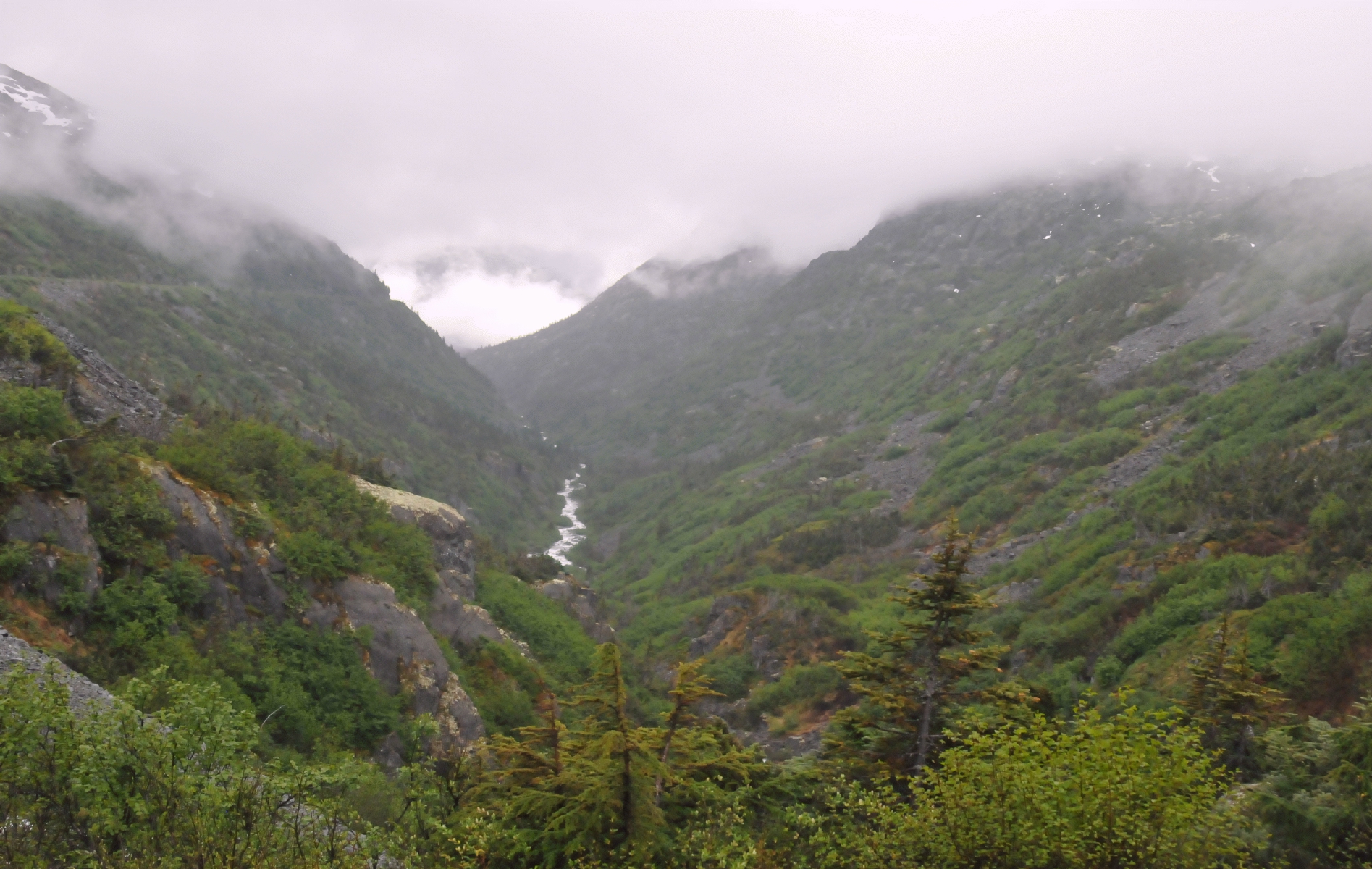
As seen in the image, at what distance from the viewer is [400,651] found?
26125 mm

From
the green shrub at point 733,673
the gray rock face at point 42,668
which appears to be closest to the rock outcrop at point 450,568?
the gray rock face at point 42,668

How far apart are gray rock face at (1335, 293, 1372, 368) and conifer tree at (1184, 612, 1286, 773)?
43477 mm

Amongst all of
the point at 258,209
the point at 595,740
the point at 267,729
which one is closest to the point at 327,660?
the point at 267,729

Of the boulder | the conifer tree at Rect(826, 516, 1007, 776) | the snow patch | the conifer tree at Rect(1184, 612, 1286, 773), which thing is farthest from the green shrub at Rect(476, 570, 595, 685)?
the snow patch

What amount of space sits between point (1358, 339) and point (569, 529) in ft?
330

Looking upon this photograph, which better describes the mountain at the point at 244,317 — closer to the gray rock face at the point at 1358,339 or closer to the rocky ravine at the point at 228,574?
the rocky ravine at the point at 228,574

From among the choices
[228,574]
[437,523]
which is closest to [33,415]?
[228,574]

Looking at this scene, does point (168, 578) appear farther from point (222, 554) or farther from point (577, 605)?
point (577, 605)

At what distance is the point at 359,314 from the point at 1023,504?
14396 cm

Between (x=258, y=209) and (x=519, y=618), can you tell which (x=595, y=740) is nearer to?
(x=519, y=618)

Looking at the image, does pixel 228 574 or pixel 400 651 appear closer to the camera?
pixel 228 574

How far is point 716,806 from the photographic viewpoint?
13109mm

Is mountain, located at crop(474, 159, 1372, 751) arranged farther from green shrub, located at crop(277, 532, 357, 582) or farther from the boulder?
green shrub, located at crop(277, 532, 357, 582)

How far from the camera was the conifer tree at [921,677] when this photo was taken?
16.3 metres
